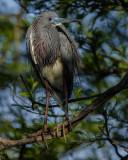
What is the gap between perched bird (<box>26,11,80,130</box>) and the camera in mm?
2061

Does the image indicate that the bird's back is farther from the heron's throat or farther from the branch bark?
the branch bark

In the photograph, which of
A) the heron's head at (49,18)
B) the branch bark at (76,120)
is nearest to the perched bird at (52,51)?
the heron's head at (49,18)

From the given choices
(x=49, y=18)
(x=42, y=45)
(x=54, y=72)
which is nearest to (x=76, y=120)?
(x=54, y=72)

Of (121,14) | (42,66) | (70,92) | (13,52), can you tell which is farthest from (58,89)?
(13,52)

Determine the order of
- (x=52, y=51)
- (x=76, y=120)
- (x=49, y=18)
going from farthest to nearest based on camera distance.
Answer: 1. (x=49, y=18)
2. (x=52, y=51)
3. (x=76, y=120)

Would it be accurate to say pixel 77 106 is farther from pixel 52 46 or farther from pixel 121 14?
pixel 121 14

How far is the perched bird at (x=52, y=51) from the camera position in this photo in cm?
206

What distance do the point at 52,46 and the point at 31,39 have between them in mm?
181

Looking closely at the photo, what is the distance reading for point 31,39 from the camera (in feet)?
6.63

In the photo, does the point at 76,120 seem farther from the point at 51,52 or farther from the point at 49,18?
the point at 49,18

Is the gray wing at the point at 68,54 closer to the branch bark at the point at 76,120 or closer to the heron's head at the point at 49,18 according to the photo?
the heron's head at the point at 49,18

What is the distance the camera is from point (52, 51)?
2.06 meters

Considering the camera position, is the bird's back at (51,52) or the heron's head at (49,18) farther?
the heron's head at (49,18)

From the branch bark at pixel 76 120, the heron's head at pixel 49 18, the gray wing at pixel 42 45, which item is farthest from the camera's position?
the heron's head at pixel 49 18
